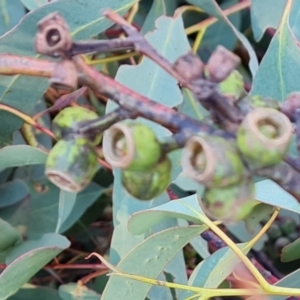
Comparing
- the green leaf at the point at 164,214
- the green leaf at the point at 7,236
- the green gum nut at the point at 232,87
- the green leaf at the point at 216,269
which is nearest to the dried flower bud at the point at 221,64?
the green gum nut at the point at 232,87

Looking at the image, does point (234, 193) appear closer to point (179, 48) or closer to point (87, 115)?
point (87, 115)

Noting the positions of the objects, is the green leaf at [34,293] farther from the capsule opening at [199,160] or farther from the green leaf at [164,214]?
the capsule opening at [199,160]

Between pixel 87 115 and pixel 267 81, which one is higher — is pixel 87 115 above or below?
above

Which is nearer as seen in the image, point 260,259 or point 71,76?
point 71,76

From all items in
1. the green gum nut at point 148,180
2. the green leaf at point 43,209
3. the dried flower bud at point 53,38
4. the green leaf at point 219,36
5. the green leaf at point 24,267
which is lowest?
the green leaf at point 43,209

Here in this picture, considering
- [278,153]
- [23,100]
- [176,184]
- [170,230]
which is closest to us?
[278,153]

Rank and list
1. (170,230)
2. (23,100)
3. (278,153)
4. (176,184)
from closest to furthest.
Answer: (278,153), (170,230), (23,100), (176,184)

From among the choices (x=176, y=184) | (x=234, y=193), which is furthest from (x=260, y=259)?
(x=234, y=193)

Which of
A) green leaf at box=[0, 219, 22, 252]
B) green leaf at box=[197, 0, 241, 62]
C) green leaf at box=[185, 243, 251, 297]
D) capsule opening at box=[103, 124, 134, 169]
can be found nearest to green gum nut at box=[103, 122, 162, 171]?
capsule opening at box=[103, 124, 134, 169]
